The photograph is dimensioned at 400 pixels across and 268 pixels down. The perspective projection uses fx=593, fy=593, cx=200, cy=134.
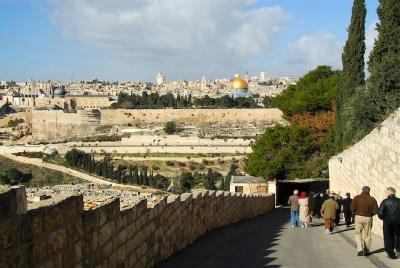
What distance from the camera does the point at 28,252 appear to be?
3812mm

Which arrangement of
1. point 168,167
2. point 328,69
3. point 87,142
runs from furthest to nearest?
1. point 87,142
2. point 168,167
3. point 328,69

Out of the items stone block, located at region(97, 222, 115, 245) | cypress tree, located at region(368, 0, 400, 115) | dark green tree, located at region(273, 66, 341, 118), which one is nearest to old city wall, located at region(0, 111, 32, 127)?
dark green tree, located at region(273, 66, 341, 118)

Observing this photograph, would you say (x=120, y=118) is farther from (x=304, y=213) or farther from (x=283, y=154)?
(x=304, y=213)

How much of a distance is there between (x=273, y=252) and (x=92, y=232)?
4511 mm

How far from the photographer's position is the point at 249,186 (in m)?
31.2

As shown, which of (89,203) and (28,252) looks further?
(89,203)

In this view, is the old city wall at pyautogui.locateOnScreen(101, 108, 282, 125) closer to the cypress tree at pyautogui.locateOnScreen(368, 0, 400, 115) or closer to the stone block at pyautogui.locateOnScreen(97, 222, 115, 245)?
the cypress tree at pyautogui.locateOnScreen(368, 0, 400, 115)

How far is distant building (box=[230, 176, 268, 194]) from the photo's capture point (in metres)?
31.0

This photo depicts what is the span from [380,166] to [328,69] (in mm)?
34518

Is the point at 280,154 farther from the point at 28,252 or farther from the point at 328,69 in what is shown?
the point at 28,252

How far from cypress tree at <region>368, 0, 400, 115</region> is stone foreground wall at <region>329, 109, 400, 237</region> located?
171 cm

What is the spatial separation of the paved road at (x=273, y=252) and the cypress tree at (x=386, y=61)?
6.03 metres

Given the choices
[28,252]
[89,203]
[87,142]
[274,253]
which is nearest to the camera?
[28,252]

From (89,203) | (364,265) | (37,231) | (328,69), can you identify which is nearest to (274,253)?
(364,265)
